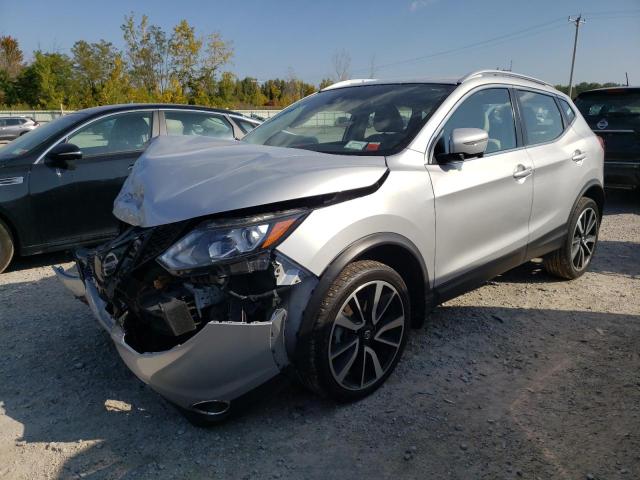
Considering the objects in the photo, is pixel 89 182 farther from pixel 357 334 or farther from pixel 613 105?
pixel 613 105

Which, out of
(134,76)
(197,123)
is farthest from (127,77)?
(197,123)

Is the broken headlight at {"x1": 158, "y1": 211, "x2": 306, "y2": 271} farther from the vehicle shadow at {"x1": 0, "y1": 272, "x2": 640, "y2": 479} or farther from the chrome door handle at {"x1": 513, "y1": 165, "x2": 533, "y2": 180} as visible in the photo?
the chrome door handle at {"x1": 513, "y1": 165, "x2": 533, "y2": 180}

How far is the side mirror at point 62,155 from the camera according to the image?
4.78m

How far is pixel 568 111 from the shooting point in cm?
452

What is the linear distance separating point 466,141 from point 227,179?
140cm

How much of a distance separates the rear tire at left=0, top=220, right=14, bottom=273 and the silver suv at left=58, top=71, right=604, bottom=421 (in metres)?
2.16

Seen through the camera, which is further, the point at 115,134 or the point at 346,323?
the point at 115,134

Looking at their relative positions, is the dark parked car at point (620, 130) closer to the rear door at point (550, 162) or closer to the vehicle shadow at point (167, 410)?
the rear door at point (550, 162)

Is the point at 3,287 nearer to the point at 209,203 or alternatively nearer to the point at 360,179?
the point at 209,203

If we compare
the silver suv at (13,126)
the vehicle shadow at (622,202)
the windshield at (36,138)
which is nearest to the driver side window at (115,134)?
the windshield at (36,138)

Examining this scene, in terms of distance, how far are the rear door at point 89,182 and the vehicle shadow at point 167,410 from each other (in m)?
1.36

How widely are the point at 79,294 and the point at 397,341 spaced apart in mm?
1863

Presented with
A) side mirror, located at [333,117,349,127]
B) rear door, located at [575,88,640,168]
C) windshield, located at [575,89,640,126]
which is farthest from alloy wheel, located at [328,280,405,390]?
windshield, located at [575,89,640,126]

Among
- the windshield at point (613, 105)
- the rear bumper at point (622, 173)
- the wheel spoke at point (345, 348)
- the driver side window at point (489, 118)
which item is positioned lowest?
the wheel spoke at point (345, 348)
